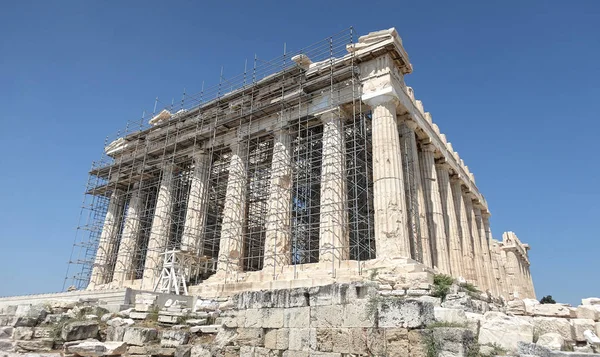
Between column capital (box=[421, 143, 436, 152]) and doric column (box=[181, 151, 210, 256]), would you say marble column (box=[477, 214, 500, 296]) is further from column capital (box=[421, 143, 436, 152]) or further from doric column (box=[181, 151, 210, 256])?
doric column (box=[181, 151, 210, 256])

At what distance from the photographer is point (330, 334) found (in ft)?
22.1

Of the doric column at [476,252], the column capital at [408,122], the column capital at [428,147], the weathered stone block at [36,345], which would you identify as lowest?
the weathered stone block at [36,345]

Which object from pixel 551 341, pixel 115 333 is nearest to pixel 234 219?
pixel 115 333

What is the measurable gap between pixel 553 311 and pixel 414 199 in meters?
9.46

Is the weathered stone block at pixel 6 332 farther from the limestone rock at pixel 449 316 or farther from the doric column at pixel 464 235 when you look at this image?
the doric column at pixel 464 235

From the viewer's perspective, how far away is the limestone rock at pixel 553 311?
10492 mm

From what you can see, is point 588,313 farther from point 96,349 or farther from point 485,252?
point 485,252

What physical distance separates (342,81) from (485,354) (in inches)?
661

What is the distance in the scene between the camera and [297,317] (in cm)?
721

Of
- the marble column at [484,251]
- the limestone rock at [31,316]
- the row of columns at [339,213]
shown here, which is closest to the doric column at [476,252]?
the row of columns at [339,213]

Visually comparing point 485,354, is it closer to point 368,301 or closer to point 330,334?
point 368,301

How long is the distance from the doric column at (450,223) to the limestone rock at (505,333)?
16.5 meters

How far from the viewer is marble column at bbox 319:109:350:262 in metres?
17.9

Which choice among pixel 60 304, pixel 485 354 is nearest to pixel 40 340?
pixel 60 304
